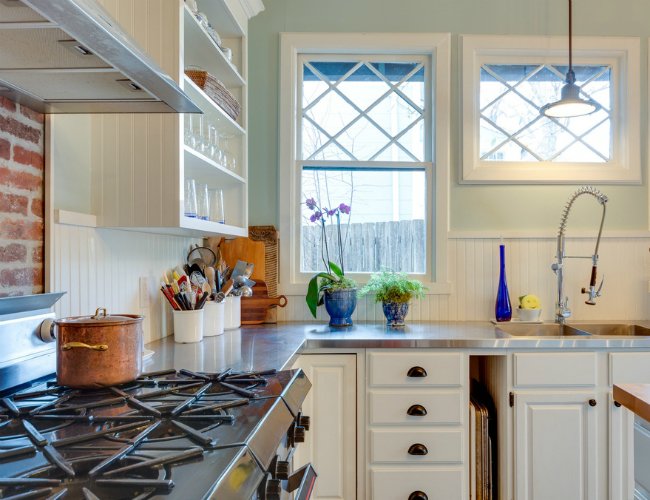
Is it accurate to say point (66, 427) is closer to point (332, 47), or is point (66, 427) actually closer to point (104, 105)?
point (104, 105)

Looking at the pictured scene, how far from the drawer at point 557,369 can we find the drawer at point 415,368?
0.26 meters

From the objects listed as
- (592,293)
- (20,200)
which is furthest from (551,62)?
(20,200)

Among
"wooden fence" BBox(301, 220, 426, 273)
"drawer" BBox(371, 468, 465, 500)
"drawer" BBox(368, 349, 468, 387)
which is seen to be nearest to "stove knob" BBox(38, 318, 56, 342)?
"drawer" BBox(368, 349, 468, 387)

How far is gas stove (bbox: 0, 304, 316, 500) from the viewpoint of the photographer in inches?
25.1

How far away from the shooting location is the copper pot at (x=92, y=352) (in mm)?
1101

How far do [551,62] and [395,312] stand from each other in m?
1.69

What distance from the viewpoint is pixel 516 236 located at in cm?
266

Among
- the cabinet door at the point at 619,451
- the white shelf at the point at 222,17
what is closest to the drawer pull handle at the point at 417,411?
the cabinet door at the point at 619,451

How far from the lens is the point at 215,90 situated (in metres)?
1.98

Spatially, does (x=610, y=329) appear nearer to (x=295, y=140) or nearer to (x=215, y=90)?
(x=295, y=140)

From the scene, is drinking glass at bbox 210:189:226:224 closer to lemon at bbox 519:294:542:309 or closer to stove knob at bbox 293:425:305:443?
stove knob at bbox 293:425:305:443

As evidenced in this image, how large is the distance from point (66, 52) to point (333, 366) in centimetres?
151

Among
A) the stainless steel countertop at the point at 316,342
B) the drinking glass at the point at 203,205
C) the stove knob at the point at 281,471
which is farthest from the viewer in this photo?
the drinking glass at the point at 203,205

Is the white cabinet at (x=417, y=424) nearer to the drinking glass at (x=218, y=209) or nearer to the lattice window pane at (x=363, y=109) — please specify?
the drinking glass at (x=218, y=209)
